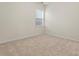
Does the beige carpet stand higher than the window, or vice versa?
the window

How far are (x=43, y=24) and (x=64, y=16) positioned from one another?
24cm

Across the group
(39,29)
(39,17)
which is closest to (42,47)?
(39,29)

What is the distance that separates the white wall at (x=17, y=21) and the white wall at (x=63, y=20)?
0.39 ft

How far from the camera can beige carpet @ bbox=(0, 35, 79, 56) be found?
164 centimetres

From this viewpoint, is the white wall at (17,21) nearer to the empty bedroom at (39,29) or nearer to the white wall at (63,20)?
the empty bedroom at (39,29)

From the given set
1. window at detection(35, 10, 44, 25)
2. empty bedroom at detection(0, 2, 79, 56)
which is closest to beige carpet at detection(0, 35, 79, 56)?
empty bedroom at detection(0, 2, 79, 56)

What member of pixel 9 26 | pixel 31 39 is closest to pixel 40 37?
pixel 31 39

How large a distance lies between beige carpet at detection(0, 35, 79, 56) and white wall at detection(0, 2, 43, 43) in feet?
0.25

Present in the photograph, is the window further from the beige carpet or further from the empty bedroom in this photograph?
the beige carpet

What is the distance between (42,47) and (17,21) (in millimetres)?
387

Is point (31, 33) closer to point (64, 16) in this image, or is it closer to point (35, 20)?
point (35, 20)

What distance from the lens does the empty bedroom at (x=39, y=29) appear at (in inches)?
63.8

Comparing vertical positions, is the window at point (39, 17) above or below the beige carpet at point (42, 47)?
above

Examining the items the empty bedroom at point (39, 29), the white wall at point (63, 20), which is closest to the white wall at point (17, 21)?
the empty bedroom at point (39, 29)
